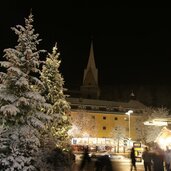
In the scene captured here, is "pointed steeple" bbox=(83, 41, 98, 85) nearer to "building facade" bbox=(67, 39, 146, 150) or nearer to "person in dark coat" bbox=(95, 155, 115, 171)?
"building facade" bbox=(67, 39, 146, 150)

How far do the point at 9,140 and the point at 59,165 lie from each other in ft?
19.0

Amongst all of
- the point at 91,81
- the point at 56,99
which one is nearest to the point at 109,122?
the point at 91,81

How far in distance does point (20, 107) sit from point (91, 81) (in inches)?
3918

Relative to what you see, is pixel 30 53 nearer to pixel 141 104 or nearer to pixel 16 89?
pixel 16 89

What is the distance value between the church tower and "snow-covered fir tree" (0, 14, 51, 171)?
311 ft

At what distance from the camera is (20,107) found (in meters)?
19.0

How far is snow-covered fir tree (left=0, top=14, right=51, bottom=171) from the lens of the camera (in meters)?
18.1

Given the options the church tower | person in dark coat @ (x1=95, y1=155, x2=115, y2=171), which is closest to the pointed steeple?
the church tower

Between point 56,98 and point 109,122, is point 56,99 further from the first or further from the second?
point 109,122

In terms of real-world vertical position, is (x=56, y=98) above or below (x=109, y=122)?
below

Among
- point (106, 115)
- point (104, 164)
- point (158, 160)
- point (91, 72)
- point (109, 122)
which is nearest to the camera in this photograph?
point (104, 164)

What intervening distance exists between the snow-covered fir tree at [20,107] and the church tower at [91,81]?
311 ft

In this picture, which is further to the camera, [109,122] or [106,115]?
[106,115]

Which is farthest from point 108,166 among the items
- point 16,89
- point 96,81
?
point 96,81
